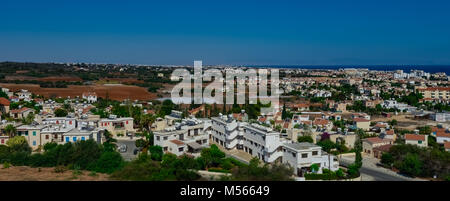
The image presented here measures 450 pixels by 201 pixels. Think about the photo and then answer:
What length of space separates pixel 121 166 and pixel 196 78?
67895 millimetres

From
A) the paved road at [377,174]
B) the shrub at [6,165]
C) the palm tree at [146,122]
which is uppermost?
the palm tree at [146,122]

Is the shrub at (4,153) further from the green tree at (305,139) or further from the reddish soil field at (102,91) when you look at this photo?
the reddish soil field at (102,91)

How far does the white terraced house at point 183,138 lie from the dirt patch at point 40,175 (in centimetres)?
647

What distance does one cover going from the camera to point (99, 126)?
28500 mm

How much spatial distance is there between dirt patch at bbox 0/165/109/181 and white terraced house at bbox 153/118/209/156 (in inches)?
255

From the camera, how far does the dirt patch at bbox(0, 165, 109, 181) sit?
16.1 m

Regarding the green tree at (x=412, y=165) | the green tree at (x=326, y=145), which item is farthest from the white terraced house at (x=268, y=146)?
the green tree at (x=412, y=165)

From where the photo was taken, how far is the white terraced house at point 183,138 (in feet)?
76.3

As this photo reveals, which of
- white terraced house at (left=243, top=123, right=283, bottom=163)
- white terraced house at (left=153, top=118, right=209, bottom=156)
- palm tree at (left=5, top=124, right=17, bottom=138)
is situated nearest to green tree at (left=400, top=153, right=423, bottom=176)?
white terraced house at (left=243, top=123, right=283, bottom=163)

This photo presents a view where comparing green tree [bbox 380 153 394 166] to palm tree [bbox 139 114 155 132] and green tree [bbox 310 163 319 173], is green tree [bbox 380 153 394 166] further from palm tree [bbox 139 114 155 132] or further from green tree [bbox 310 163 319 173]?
palm tree [bbox 139 114 155 132]
